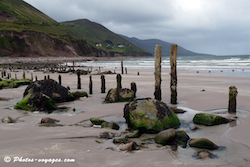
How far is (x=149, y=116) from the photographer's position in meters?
7.43

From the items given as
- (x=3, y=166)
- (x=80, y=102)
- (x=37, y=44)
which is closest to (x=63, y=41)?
(x=37, y=44)

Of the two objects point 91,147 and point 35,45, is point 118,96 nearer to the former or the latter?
point 91,147

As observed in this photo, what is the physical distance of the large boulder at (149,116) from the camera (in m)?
7.16

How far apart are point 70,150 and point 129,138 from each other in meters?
1.89

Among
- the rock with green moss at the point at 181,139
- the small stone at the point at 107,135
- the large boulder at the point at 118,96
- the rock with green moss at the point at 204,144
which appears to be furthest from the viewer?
the large boulder at the point at 118,96

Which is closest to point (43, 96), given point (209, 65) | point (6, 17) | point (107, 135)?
point (107, 135)

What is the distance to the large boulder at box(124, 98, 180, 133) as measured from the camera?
7.16 m

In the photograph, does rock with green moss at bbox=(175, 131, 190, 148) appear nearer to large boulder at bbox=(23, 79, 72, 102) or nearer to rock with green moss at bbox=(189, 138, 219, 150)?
rock with green moss at bbox=(189, 138, 219, 150)

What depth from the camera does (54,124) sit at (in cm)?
771

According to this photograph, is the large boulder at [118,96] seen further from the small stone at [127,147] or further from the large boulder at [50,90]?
the small stone at [127,147]

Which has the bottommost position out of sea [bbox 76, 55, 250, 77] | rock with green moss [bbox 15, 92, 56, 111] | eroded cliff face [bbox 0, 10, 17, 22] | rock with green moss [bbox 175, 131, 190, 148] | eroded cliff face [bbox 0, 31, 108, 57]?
rock with green moss [bbox 175, 131, 190, 148]

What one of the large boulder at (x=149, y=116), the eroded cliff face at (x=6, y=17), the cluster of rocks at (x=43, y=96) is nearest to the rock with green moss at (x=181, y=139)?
the large boulder at (x=149, y=116)

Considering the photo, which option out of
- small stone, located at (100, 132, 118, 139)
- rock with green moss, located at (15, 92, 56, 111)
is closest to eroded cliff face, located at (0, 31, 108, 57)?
rock with green moss, located at (15, 92, 56, 111)

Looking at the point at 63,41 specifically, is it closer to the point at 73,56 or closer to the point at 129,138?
the point at 73,56
